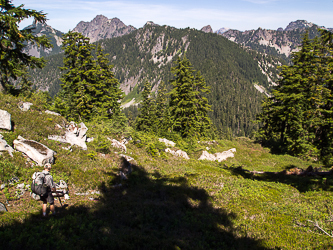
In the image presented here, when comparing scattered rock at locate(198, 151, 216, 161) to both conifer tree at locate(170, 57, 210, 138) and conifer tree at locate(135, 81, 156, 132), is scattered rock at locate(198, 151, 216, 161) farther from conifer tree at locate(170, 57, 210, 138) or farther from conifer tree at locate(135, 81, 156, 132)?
conifer tree at locate(135, 81, 156, 132)

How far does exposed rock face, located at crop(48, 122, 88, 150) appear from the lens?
13459mm

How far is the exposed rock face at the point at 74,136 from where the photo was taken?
13459 millimetres

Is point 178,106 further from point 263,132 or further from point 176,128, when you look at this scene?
point 263,132

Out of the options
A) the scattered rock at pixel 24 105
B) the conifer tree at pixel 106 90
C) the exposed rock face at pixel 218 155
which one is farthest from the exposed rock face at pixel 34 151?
the exposed rock face at pixel 218 155

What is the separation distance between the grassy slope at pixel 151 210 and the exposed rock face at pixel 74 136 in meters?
0.66

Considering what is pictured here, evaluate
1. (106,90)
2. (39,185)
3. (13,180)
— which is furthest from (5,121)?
(106,90)

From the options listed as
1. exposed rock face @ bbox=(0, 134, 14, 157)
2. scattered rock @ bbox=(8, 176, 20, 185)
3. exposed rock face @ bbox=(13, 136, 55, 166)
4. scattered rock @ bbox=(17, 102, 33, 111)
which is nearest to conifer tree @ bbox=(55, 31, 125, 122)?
scattered rock @ bbox=(17, 102, 33, 111)

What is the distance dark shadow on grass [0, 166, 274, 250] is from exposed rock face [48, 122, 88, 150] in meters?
5.19

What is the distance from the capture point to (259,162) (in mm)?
26016

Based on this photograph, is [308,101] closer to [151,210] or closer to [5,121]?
[151,210]

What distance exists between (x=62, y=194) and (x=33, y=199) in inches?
43.6

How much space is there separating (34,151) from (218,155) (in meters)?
22.3

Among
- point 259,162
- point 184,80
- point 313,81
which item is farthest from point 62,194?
point 313,81

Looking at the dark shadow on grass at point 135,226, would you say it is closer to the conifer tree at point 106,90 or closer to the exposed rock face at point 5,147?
the exposed rock face at point 5,147
